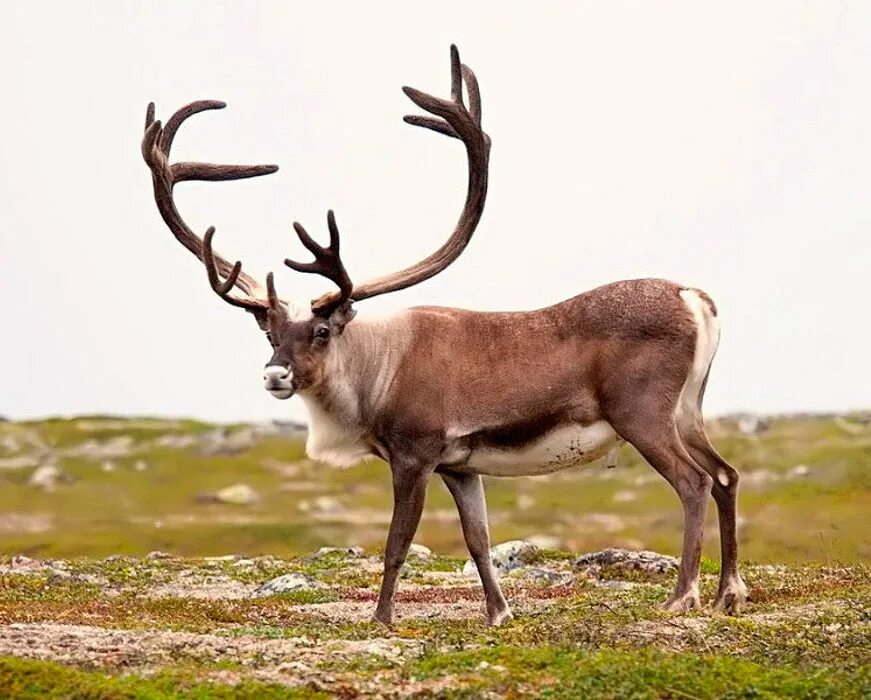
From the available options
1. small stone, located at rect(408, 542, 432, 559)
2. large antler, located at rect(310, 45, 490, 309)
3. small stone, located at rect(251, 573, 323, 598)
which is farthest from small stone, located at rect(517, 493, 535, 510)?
large antler, located at rect(310, 45, 490, 309)

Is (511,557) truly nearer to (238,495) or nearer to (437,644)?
(437,644)

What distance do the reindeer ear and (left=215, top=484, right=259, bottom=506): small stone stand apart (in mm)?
60301

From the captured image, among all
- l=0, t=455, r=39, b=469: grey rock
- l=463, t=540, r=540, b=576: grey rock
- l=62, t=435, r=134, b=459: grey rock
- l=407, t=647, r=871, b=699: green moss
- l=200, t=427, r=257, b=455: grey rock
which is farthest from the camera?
l=200, t=427, r=257, b=455: grey rock

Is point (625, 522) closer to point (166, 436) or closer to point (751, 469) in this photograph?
point (751, 469)

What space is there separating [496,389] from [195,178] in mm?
5629

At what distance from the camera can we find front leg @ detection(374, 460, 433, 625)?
15570 millimetres

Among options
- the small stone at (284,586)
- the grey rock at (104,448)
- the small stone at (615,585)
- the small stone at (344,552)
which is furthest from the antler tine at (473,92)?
the grey rock at (104,448)

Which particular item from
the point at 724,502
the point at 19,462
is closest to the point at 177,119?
the point at 724,502

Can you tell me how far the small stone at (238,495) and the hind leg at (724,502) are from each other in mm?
60991

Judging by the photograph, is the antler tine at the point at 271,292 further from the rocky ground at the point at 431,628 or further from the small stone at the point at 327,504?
the small stone at the point at 327,504

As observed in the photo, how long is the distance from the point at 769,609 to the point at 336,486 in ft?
220

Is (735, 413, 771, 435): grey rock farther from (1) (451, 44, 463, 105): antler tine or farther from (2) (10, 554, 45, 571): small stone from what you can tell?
(1) (451, 44, 463, 105): antler tine

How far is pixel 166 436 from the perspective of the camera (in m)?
98.2

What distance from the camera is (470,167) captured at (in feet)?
55.5
